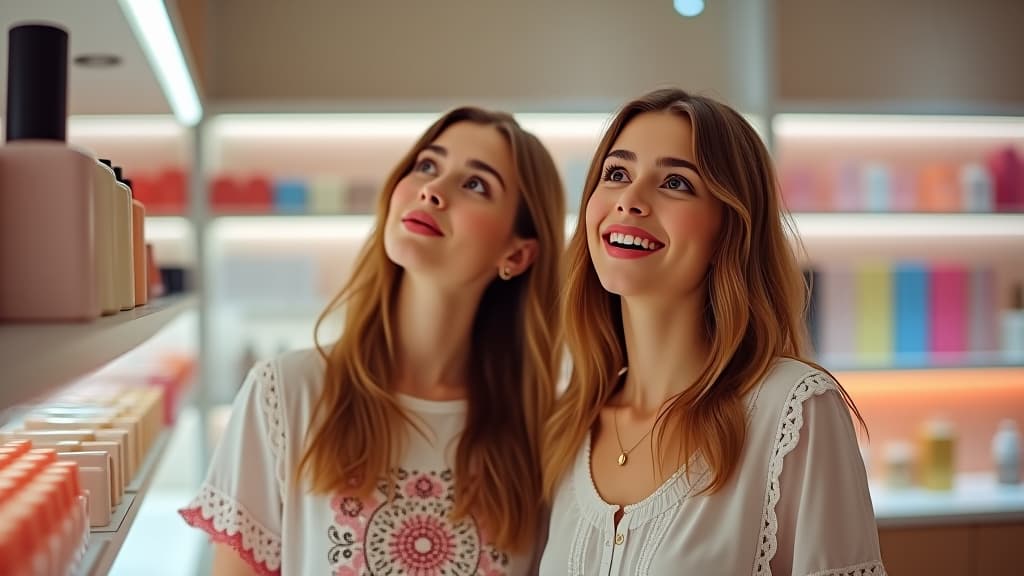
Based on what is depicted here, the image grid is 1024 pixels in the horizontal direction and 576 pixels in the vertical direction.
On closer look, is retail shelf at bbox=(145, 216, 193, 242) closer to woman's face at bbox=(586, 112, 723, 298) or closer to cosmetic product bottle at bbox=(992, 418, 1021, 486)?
woman's face at bbox=(586, 112, 723, 298)

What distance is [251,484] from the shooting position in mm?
1771

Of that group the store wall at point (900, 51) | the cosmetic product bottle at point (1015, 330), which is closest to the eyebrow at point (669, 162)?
the store wall at point (900, 51)

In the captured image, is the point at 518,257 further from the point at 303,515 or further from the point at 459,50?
the point at 459,50

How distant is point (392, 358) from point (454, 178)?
1.33ft

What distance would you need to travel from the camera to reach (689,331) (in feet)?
5.39

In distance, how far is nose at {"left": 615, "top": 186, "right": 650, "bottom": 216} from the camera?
5.07ft

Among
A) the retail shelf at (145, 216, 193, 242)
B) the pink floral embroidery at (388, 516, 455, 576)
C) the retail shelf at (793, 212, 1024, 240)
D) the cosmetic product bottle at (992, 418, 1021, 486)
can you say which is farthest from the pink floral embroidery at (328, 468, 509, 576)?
the cosmetic product bottle at (992, 418, 1021, 486)

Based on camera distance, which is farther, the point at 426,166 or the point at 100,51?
the point at 426,166

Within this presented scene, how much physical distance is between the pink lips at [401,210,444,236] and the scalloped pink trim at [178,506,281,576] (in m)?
0.68

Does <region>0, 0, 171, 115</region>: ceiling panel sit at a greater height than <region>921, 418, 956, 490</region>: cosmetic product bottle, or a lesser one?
greater

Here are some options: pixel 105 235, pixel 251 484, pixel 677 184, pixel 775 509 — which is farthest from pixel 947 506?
pixel 105 235

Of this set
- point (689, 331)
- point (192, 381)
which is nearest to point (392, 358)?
point (689, 331)

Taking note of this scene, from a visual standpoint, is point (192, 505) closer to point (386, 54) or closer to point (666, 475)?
point (666, 475)

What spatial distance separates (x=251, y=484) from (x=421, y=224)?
0.61 meters
